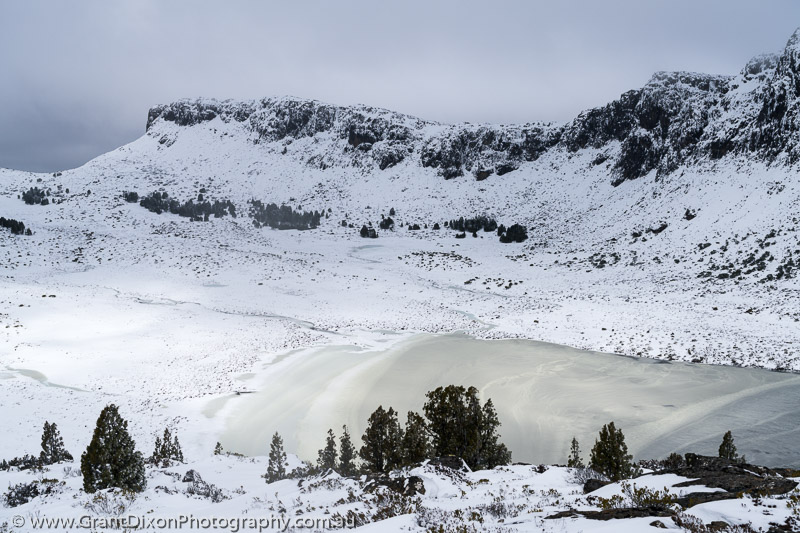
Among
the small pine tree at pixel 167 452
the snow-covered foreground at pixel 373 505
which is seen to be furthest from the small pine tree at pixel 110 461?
the small pine tree at pixel 167 452

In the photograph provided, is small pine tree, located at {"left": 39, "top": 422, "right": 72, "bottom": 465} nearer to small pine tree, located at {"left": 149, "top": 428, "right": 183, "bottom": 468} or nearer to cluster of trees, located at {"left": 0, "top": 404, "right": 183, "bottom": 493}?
small pine tree, located at {"left": 149, "top": 428, "right": 183, "bottom": 468}

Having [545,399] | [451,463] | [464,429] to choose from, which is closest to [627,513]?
[451,463]

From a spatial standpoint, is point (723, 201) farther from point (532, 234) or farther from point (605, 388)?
point (605, 388)

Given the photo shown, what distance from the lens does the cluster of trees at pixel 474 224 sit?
93188mm

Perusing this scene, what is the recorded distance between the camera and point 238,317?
4409 centimetres

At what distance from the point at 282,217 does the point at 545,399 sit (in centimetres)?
8719

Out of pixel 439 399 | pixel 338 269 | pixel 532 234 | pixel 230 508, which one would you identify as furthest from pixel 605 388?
pixel 532 234

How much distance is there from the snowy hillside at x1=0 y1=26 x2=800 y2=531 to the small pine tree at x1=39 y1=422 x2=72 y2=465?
5.53 feet

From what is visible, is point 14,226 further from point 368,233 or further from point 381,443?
point 381,443

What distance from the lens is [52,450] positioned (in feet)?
58.2

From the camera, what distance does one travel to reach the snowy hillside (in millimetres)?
28062

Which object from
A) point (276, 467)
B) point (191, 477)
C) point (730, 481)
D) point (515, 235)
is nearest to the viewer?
point (730, 481)

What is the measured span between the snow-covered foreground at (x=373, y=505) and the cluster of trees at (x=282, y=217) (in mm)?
85636

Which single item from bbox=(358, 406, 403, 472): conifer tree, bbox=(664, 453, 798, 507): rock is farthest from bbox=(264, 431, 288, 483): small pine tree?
bbox=(664, 453, 798, 507): rock
